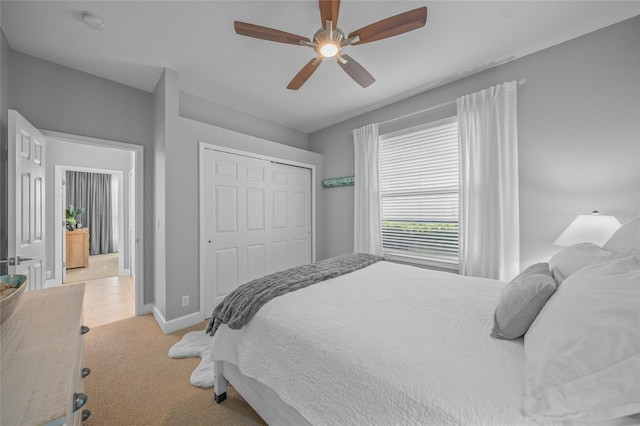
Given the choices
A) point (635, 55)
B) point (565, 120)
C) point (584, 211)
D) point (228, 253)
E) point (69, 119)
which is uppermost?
point (635, 55)

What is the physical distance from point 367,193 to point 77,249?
20.2ft

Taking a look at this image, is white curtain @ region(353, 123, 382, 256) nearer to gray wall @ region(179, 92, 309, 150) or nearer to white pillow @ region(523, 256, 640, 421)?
gray wall @ region(179, 92, 309, 150)

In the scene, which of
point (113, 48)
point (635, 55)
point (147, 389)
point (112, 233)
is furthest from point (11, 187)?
point (112, 233)

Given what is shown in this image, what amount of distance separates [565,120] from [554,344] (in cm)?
246

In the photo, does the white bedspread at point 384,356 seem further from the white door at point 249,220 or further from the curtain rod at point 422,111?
the curtain rod at point 422,111

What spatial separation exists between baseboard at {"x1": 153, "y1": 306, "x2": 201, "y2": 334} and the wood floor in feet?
1.88

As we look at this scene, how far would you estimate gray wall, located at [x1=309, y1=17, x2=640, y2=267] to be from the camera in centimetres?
194

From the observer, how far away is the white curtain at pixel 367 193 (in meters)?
3.50

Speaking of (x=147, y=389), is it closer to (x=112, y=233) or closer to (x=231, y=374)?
(x=231, y=374)

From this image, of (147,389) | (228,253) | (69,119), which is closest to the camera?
(147,389)

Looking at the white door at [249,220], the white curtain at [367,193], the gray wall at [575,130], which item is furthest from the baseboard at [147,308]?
the gray wall at [575,130]

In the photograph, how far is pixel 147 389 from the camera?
69.5 inches

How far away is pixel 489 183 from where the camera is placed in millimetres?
2545

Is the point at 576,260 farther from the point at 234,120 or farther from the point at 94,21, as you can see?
the point at 234,120
